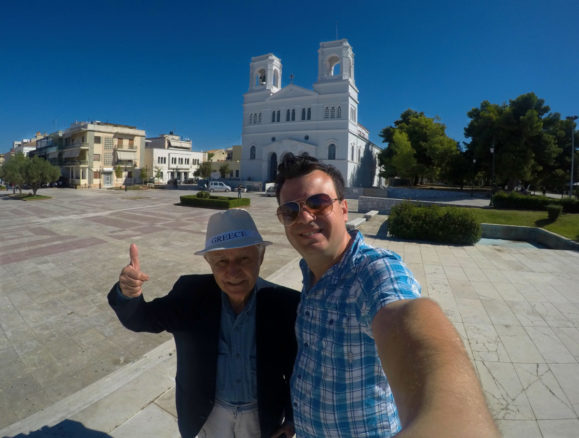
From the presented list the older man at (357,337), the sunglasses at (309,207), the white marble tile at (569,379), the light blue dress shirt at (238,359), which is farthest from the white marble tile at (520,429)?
the sunglasses at (309,207)

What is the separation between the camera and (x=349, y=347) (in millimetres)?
1177

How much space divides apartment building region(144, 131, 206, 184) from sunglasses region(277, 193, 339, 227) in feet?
169

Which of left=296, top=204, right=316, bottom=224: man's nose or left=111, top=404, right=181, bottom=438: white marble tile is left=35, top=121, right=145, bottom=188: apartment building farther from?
left=296, top=204, right=316, bottom=224: man's nose

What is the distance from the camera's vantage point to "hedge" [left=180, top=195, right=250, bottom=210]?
21.9m

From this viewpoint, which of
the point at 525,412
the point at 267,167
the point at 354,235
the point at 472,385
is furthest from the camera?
the point at 267,167

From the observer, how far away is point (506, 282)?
625 cm

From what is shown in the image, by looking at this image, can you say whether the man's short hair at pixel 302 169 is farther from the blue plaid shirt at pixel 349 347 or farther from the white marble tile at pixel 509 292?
the white marble tile at pixel 509 292

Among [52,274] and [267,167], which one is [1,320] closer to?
[52,274]

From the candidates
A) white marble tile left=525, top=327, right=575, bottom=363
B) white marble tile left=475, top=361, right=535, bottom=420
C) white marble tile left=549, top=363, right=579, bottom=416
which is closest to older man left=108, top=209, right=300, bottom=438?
white marble tile left=475, top=361, right=535, bottom=420

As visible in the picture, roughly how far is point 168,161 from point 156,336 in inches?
2217

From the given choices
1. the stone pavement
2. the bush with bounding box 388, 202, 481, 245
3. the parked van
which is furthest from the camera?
the parked van

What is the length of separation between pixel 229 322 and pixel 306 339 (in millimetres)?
464

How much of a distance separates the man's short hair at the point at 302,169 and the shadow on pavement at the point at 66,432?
2328mm

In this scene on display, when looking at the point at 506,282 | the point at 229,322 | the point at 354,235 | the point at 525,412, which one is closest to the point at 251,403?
the point at 229,322
